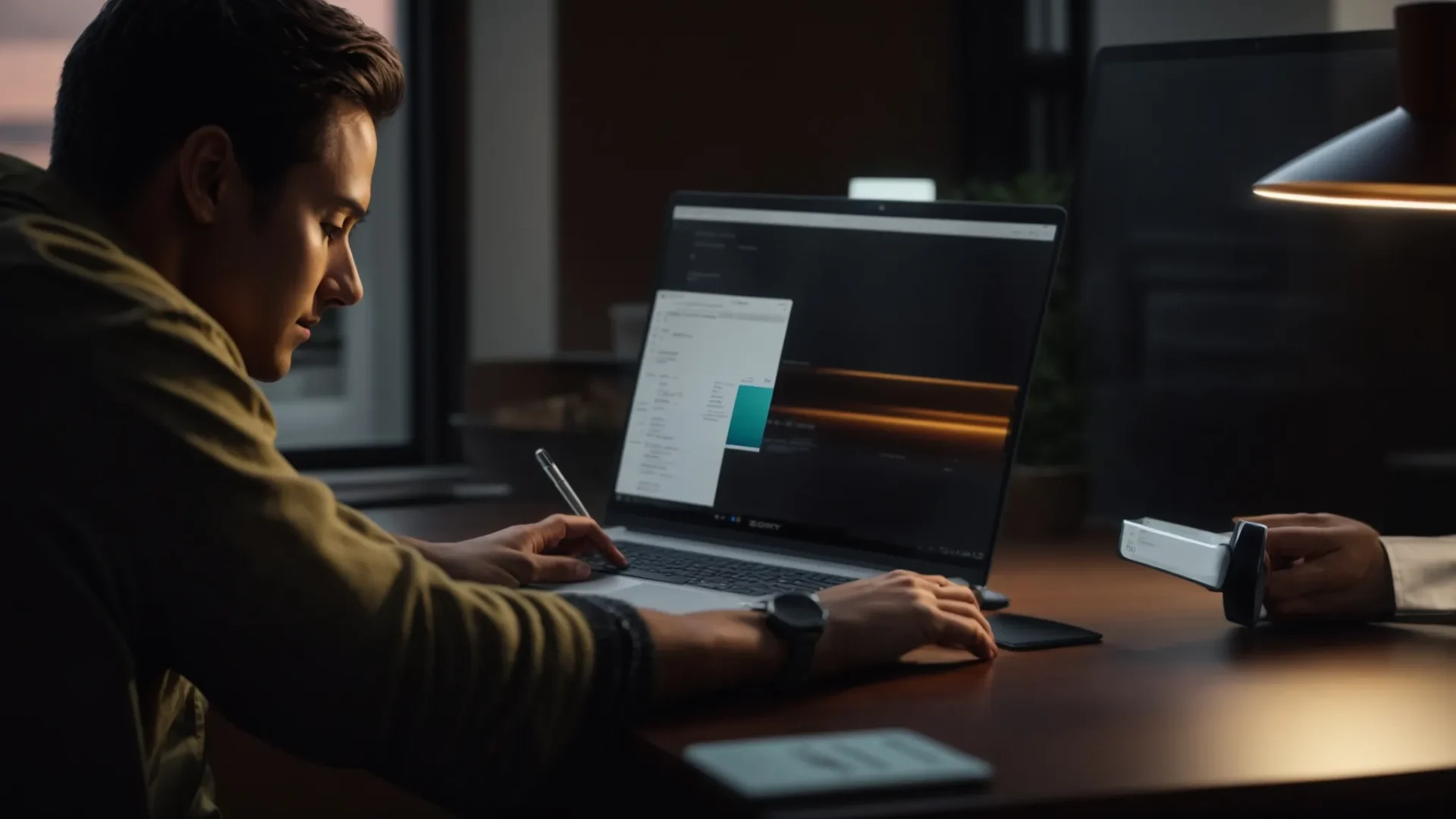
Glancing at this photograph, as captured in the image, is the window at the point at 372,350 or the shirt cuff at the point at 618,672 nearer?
the shirt cuff at the point at 618,672

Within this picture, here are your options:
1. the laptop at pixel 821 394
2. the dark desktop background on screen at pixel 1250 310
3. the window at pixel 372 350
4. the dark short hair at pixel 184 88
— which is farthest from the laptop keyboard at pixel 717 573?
the window at pixel 372 350

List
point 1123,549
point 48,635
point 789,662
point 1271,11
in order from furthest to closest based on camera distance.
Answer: point 1271,11, point 1123,549, point 789,662, point 48,635

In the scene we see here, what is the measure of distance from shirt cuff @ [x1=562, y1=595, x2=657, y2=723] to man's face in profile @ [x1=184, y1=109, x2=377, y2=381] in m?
0.31

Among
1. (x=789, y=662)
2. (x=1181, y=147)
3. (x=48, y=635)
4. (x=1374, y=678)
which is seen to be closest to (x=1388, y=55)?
(x=1181, y=147)

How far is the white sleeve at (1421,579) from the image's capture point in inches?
49.2

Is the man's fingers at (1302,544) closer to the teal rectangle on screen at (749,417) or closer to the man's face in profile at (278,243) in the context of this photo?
the teal rectangle on screen at (749,417)

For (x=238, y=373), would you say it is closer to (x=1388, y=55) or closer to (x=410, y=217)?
(x=1388, y=55)

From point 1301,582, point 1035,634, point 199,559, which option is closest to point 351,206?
point 199,559

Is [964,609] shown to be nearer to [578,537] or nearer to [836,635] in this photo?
[836,635]

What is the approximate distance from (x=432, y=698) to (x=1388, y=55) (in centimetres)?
118

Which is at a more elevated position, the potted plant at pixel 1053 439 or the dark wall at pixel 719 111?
the dark wall at pixel 719 111

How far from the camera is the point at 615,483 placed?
62.3 inches

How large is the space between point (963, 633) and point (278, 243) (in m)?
0.51

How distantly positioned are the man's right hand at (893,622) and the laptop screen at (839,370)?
0.20 metres
